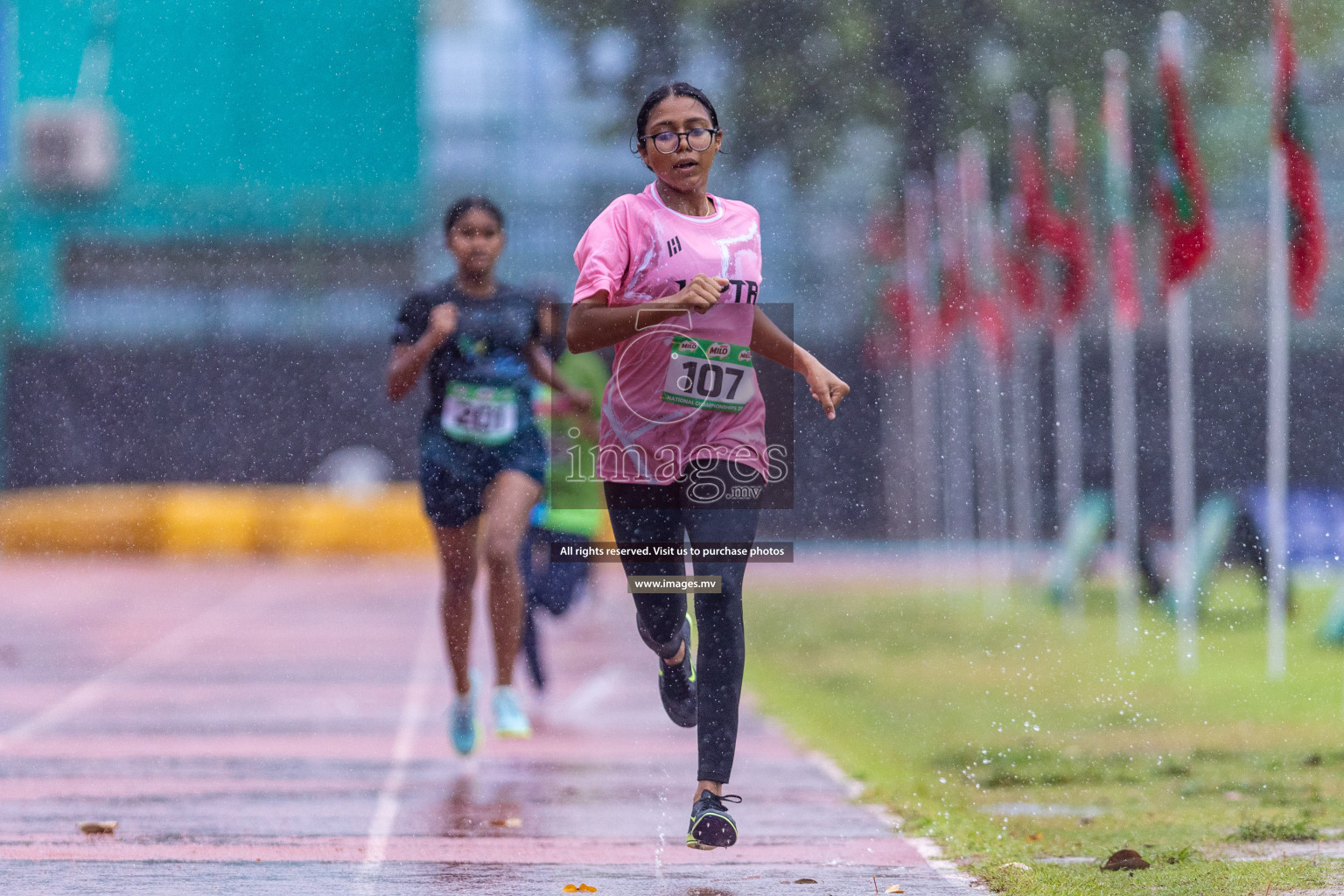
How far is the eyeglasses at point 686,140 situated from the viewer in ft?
16.3

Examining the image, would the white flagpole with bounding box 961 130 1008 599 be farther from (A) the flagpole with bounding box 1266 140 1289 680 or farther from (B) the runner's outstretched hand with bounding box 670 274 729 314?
(B) the runner's outstretched hand with bounding box 670 274 729 314

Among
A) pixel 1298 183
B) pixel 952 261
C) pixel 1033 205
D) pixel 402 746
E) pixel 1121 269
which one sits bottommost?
pixel 402 746

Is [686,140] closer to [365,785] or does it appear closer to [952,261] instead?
[365,785]

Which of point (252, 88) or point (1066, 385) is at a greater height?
point (252, 88)

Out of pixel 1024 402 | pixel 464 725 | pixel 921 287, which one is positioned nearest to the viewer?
pixel 464 725

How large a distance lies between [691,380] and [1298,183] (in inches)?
231

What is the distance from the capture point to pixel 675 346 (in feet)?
16.5

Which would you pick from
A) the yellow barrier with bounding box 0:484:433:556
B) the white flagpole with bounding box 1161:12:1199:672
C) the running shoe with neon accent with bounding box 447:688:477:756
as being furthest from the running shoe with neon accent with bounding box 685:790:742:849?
the yellow barrier with bounding box 0:484:433:556

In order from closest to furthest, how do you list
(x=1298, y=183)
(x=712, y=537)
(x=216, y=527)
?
1. (x=712, y=537)
2. (x=1298, y=183)
3. (x=216, y=527)

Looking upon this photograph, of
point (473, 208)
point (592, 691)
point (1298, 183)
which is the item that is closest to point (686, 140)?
point (473, 208)

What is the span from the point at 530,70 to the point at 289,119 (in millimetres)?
11449

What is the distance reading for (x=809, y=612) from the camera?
1641 centimetres

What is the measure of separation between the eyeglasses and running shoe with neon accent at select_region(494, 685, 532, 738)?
3.41 meters

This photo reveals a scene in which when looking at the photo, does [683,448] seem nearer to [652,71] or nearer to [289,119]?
[652,71]
